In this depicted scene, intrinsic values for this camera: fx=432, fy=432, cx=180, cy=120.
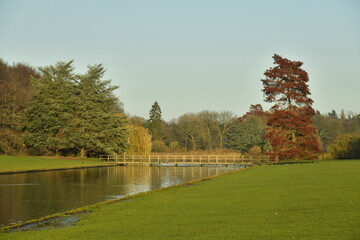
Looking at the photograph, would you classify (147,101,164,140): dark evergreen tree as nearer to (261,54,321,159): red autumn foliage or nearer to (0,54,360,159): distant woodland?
(0,54,360,159): distant woodland

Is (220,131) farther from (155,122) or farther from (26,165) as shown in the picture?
(26,165)

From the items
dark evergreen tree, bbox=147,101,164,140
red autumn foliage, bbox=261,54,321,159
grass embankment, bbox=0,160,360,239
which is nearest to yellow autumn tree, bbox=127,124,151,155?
red autumn foliage, bbox=261,54,321,159

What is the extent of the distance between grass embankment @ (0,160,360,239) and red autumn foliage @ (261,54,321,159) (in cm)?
3099

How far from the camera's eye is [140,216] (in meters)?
13.3

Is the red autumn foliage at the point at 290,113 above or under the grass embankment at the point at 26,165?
above

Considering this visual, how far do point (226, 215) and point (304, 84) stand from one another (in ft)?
127

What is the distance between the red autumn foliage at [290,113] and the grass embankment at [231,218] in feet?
102

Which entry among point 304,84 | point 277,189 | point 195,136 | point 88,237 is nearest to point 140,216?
point 88,237

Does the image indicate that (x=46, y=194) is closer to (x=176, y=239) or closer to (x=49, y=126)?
(x=176, y=239)

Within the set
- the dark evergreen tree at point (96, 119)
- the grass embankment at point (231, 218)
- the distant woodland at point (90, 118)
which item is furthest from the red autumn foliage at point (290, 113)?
the grass embankment at point (231, 218)

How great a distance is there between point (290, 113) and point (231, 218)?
38444 millimetres

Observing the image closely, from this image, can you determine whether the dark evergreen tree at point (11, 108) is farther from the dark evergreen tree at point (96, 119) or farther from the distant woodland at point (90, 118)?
the dark evergreen tree at point (96, 119)

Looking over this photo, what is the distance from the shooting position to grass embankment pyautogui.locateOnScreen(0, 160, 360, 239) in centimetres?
977

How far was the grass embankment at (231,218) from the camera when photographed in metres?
9.77
